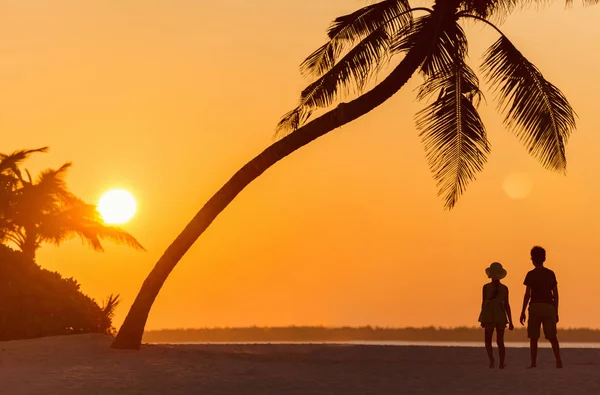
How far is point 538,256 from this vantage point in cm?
1586

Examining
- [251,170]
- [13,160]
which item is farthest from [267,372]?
[13,160]

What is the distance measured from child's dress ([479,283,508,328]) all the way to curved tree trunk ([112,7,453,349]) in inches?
187

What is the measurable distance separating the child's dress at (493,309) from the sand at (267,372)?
32.6 inches

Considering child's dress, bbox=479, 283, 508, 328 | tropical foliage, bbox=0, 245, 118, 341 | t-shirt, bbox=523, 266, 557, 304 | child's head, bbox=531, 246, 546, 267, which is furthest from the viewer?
tropical foliage, bbox=0, 245, 118, 341

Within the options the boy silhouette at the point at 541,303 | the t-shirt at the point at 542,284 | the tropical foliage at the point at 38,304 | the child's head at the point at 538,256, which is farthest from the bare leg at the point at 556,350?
the tropical foliage at the point at 38,304

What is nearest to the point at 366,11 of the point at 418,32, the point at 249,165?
the point at 418,32

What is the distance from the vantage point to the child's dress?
16.0m

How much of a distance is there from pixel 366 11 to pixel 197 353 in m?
8.01

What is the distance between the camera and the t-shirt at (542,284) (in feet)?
51.6

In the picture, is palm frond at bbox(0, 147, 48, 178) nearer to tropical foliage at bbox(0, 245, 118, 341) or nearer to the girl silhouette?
tropical foliage at bbox(0, 245, 118, 341)

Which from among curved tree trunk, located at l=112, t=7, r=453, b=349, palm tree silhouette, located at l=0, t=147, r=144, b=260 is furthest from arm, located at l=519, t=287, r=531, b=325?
palm tree silhouette, located at l=0, t=147, r=144, b=260

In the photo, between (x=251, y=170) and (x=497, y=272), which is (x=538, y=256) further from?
(x=251, y=170)

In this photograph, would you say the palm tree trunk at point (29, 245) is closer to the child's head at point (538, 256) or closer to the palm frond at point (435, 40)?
the palm frond at point (435, 40)

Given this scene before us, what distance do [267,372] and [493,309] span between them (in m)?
4.37
